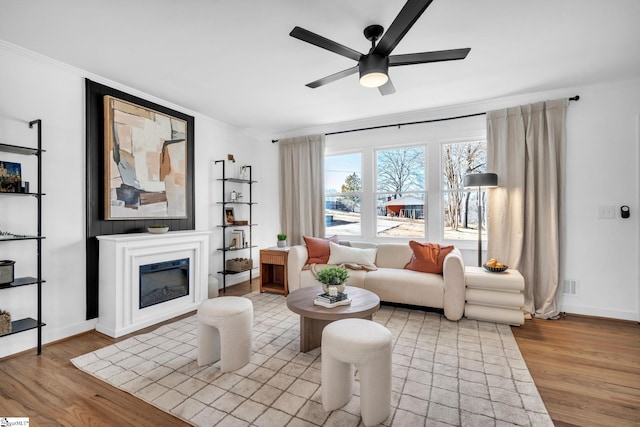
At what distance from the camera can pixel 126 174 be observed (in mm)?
3191

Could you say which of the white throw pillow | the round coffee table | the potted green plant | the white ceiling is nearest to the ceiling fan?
the white ceiling

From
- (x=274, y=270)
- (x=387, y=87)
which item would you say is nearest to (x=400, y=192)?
(x=387, y=87)

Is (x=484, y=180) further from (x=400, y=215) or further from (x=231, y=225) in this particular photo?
(x=231, y=225)

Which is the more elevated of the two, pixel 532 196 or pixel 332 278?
pixel 532 196

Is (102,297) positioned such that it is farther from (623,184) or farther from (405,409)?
(623,184)

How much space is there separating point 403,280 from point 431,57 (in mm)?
2333

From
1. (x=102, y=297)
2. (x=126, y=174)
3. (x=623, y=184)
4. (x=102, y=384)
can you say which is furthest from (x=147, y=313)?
(x=623, y=184)

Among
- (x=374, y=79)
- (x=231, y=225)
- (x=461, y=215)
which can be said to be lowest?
(x=231, y=225)

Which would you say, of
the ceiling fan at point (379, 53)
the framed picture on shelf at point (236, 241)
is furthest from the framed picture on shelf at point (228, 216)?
the ceiling fan at point (379, 53)

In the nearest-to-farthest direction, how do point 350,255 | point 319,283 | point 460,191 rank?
point 319,283
point 350,255
point 460,191

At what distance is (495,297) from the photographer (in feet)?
10.1

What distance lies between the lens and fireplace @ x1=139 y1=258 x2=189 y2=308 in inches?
121

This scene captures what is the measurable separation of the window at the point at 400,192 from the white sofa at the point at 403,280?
453 millimetres

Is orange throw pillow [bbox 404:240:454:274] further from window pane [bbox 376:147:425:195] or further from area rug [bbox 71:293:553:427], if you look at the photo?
window pane [bbox 376:147:425:195]
